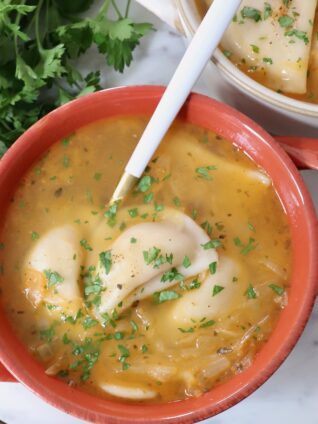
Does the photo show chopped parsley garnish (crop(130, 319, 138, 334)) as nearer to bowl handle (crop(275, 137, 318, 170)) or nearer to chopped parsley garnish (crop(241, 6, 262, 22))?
bowl handle (crop(275, 137, 318, 170))

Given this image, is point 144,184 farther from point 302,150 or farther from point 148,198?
point 302,150

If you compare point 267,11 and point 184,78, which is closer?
point 184,78

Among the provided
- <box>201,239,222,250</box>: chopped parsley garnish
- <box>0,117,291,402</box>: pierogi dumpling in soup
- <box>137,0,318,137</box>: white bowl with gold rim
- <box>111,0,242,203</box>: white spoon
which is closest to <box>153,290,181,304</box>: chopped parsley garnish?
<box>0,117,291,402</box>: pierogi dumpling in soup

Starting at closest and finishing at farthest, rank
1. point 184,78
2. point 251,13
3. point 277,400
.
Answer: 1. point 184,78
2. point 251,13
3. point 277,400

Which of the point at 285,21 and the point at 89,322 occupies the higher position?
the point at 285,21

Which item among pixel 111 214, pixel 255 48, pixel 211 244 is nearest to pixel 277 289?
pixel 211 244

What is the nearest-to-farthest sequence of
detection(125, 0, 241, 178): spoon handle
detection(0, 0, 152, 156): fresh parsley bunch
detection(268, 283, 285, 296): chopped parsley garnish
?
detection(125, 0, 241, 178): spoon handle, detection(268, 283, 285, 296): chopped parsley garnish, detection(0, 0, 152, 156): fresh parsley bunch
